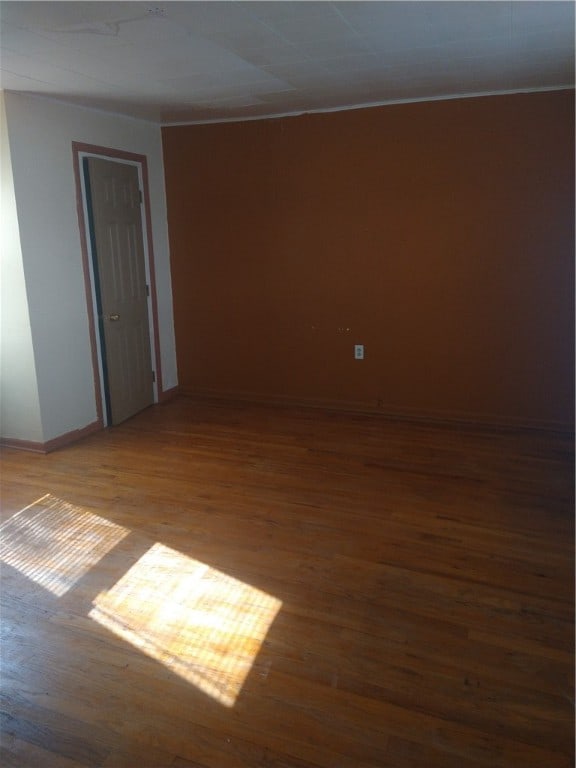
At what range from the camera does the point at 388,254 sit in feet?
14.9

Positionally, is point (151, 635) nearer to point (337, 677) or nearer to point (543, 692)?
point (337, 677)

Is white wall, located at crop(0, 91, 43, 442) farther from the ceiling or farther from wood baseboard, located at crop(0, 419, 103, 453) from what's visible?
the ceiling

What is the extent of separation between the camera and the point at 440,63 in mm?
3270

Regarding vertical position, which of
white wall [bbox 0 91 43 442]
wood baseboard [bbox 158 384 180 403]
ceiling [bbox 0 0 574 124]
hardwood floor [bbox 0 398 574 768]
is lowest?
hardwood floor [bbox 0 398 574 768]

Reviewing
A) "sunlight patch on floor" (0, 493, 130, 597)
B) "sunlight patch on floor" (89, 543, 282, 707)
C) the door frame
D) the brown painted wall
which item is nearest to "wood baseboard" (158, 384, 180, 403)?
the door frame

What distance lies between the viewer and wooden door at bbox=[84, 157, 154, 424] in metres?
4.43

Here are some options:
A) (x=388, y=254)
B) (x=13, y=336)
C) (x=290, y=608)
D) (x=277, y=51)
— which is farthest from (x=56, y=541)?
(x=388, y=254)

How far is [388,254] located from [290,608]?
9.60 feet

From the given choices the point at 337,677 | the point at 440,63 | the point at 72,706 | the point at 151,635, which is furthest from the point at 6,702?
the point at 440,63

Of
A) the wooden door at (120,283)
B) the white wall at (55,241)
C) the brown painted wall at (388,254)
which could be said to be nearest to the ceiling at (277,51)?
the white wall at (55,241)

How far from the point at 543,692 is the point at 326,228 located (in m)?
3.56

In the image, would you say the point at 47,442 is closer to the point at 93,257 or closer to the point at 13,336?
Result: the point at 13,336

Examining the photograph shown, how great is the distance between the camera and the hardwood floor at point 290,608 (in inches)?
73.2

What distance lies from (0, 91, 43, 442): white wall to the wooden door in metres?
0.63
